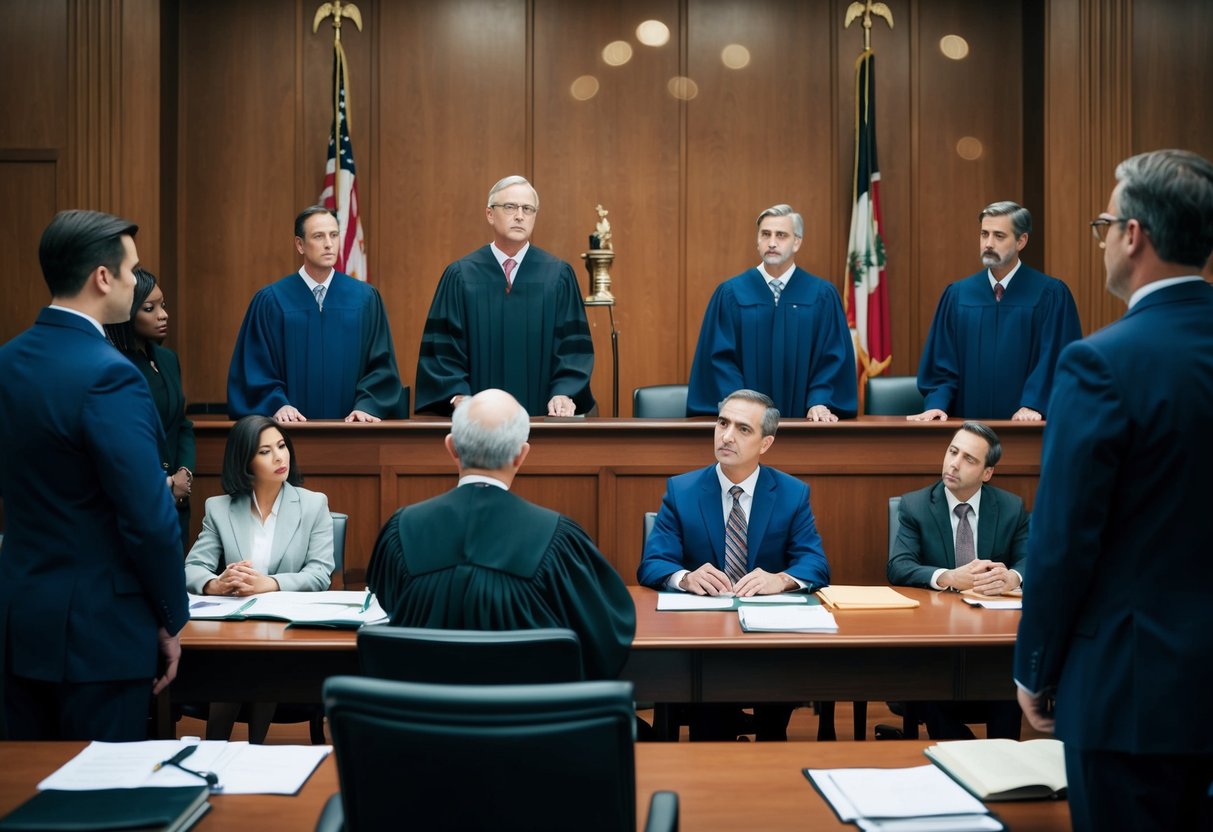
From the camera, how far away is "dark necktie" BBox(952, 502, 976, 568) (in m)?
4.05

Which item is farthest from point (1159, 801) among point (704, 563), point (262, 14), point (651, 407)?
point (262, 14)

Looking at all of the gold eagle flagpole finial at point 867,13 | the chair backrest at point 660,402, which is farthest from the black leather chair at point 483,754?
the gold eagle flagpole finial at point 867,13

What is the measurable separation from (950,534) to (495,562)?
2321 millimetres

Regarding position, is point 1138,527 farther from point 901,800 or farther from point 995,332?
point 995,332

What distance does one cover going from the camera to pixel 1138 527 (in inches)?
71.2

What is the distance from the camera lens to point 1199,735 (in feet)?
5.80

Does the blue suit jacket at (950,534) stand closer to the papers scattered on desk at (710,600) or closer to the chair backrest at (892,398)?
the papers scattered on desk at (710,600)

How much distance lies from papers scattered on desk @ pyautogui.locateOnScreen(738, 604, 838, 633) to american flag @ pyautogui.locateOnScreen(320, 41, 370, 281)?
16.1ft

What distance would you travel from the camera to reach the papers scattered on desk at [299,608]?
3.03 meters

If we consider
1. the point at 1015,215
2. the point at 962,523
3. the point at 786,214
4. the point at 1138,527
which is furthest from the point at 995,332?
the point at 1138,527

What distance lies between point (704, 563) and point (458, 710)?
250cm

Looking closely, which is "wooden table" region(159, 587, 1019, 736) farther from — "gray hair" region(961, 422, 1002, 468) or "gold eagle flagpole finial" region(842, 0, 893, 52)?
"gold eagle flagpole finial" region(842, 0, 893, 52)

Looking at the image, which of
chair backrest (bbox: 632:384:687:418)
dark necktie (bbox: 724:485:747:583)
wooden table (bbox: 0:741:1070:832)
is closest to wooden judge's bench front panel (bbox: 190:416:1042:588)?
dark necktie (bbox: 724:485:747:583)

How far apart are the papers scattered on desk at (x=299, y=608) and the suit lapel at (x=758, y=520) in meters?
1.31
